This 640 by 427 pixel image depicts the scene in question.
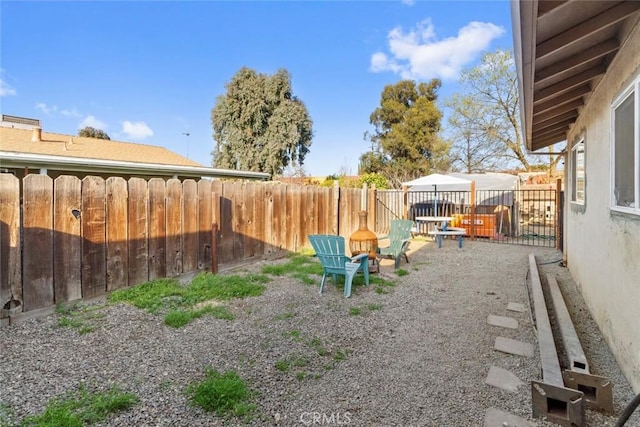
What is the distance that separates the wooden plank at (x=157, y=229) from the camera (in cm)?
448

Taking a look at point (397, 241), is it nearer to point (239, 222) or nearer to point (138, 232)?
point (239, 222)

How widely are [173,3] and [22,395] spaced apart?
8563mm

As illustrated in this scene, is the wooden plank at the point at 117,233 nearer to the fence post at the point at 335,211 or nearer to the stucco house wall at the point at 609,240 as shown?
the stucco house wall at the point at 609,240

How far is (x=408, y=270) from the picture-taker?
6152mm

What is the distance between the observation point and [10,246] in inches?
123

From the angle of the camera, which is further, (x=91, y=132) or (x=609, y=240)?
(x=91, y=132)

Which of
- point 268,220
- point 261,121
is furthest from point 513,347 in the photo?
point 261,121

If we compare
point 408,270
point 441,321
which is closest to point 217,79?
point 408,270

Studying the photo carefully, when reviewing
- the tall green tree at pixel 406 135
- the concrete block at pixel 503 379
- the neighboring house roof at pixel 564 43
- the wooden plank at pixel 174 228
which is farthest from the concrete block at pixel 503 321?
the tall green tree at pixel 406 135

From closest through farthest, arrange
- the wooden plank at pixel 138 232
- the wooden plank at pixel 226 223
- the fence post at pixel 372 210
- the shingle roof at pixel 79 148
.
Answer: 1. the wooden plank at pixel 138 232
2. the wooden plank at pixel 226 223
3. the shingle roof at pixel 79 148
4. the fence post at pixel 372 210

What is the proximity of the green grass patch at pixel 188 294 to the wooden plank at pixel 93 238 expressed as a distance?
0.81 ft

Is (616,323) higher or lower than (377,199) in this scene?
lower

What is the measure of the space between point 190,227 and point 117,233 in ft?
3.57

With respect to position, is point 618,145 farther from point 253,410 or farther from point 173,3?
point 173,3
